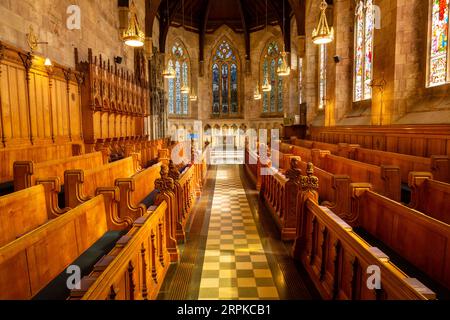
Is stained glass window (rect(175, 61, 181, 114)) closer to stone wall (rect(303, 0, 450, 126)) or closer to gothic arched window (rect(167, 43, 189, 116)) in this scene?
gothic arched window (rect(167, 43, 189, 116))

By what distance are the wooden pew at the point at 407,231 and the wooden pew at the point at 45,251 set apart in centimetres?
328

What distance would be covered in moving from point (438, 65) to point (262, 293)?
8426 millimetres

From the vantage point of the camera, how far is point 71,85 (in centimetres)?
972

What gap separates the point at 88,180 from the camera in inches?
207

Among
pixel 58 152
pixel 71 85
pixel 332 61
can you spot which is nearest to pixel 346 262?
pixel 58 152

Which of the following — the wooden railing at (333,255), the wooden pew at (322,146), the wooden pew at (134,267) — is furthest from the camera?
the wooden pew at (322,146)

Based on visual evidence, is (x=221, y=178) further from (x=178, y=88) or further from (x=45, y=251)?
(x=178, y=88)

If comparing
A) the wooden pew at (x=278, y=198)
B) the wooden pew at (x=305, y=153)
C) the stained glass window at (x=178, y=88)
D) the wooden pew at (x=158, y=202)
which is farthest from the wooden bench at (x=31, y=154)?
the stained glass window at (x=178, y=88)

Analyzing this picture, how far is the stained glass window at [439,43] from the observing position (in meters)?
8.13

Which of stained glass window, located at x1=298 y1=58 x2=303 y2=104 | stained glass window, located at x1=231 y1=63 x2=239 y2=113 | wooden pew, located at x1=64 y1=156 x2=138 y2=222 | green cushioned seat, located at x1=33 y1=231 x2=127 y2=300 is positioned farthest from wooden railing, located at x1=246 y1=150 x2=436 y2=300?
stained glass window, located at x1=231 y1=63 x2=239 y2=113

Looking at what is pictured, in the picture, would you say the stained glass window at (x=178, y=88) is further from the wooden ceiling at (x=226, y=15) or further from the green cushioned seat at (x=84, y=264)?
the green cushioned seat at (x=84, y=264)

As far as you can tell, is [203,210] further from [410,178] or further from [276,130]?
[276,130]

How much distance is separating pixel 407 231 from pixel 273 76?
24.3 meters

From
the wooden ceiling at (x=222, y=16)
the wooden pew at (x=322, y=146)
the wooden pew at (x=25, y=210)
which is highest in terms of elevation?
the wooden ceiling at (x=222, y=16)
